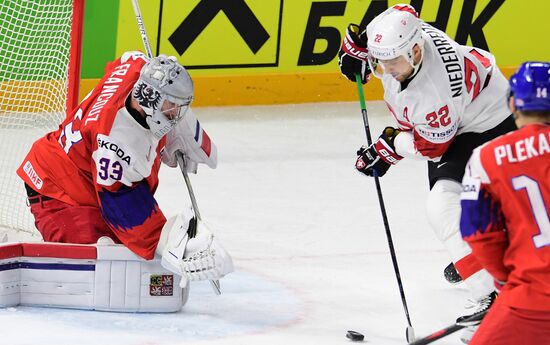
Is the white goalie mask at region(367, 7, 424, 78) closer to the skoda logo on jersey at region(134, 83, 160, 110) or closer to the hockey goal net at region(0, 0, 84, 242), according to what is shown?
the skoda logo on jersey at region(134, 83, 160, 110)

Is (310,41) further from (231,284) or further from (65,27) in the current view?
(231,284)

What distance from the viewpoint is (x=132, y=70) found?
431 cm

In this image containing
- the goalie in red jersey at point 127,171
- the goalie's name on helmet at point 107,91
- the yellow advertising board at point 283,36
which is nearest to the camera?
the goalie in red jersey at point 127,171

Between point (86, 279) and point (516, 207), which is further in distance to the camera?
point (86, 279)

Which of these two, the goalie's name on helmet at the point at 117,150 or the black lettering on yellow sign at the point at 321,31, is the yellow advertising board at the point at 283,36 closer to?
the black lettering on yellow sign at the point at 321,31

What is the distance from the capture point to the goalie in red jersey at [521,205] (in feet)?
9.21

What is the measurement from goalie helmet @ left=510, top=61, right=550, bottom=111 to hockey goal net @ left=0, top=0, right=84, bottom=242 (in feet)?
7.53

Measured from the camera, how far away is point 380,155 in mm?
4336

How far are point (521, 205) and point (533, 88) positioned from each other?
0.25 metres

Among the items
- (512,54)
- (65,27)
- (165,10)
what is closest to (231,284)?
(65,27)

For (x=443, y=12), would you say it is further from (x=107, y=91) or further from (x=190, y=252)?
(x=190, y=252)

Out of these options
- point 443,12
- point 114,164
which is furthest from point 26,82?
point 443,12

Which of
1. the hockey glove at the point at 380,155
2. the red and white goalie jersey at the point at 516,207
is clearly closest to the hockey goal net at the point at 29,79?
the hockey glove at the point at 380,155

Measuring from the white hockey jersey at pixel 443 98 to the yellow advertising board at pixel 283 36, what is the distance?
2.95 meters
